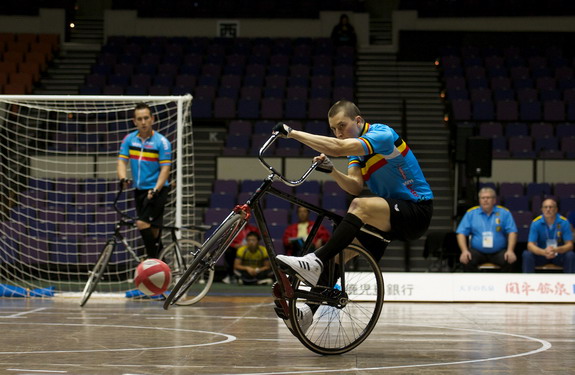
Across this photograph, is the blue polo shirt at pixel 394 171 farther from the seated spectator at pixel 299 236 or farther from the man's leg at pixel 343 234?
the seated spectator at pixel 299 236

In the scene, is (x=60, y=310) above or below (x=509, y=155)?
below

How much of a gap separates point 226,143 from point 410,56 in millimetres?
7586

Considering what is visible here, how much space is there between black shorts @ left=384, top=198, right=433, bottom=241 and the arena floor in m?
0.75

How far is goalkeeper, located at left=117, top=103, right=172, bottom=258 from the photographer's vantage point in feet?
29.9

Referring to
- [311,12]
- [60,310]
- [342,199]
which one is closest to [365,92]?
[311,12]

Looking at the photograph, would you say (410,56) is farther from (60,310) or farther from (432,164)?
(60,310)

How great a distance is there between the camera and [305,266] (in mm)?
4969

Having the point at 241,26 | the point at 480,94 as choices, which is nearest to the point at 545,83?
the point at 480,94

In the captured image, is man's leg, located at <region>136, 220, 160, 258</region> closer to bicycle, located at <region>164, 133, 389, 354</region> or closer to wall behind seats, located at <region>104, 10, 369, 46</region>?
bicycle, located at <region>164, 133, 389, 354</region>

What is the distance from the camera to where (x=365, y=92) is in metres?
19.5

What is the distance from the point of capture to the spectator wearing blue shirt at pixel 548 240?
36.6 feet

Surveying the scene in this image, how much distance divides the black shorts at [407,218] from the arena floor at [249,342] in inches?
29.5

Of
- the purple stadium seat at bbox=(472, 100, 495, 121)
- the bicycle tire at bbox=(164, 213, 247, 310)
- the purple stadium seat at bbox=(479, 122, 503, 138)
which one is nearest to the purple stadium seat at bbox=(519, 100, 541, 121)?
the purple stadium seat at bbox=(472, 100, 495, 121)

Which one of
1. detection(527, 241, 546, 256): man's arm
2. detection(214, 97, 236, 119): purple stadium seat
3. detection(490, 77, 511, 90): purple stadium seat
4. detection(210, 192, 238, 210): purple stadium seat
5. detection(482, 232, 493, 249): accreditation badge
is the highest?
detection(490, 77, 511, 90): purple stadium seat
